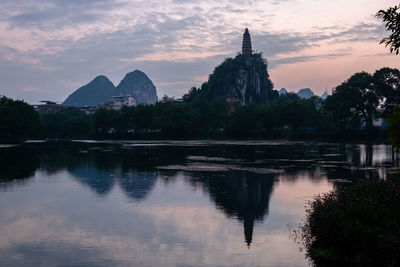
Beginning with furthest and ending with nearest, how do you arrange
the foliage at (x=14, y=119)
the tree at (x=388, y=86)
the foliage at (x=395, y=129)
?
the foliage at (x=14, y=119)
the tree at (x=388, y=86)
the foliage at (x=395, y=129)

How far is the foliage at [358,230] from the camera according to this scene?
13.3 m

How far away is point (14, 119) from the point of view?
5167 inches

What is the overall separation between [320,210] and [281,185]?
57.3 ft

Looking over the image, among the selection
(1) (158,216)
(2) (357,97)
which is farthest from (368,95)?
(1) (158,216)

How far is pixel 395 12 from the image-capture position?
1791 cm

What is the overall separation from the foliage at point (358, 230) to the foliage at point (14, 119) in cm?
12797

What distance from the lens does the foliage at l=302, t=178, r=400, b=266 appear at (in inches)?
523

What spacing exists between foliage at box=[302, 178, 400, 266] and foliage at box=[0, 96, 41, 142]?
12797cm

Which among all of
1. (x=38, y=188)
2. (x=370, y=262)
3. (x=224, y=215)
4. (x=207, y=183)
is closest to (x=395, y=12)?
(x=370, y=262)

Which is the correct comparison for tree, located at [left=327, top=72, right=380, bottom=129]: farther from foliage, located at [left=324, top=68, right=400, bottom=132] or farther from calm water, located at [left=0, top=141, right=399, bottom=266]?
calm water, located at [left=0, top=141, right=399, bottom=266]

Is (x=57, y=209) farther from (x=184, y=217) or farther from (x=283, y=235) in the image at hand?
A: (x=283, y=235)

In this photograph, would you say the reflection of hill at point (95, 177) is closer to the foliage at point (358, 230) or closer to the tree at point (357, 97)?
the foliage at point (358, 230)

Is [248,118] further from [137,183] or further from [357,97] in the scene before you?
[137,183]

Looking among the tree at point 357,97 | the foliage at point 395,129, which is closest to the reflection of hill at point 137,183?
the foliage at point 395,129
